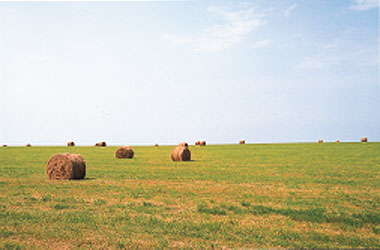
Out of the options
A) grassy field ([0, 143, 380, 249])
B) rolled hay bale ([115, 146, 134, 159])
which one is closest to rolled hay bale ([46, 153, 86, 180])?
grassy field ([0, 143, 380, 249])

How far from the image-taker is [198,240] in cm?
805

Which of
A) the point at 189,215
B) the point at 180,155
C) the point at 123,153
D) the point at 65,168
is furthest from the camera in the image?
the point at 123,153

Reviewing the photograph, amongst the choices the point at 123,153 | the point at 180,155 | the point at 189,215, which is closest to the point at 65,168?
the point at 189,215

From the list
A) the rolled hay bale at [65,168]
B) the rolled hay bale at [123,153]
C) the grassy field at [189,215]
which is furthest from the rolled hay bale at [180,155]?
the grassy field at [189,215]

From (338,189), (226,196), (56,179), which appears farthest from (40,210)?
(338,189)

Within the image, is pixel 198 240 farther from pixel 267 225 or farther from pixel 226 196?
pixel 226 196

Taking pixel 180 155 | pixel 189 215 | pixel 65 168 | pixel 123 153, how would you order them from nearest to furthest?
pixel 189 215
pixel 65 168
pixel 180 155
pixel 123 153

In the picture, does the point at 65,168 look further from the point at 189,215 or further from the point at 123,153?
the point at 123,153

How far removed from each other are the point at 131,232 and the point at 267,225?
12.7 feet

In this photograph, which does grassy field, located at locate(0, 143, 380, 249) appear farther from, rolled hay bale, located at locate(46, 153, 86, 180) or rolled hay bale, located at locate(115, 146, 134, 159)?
rolled hay bale, located at locate(115, 146, 134, 159)

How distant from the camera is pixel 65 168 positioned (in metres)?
19.1

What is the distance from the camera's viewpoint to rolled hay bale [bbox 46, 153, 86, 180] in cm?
1897

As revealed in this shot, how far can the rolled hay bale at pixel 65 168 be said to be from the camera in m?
19.0

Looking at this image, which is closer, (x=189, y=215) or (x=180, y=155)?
(x=189, y=215)
